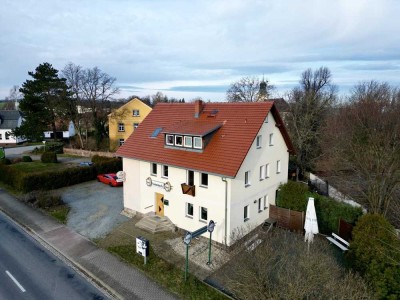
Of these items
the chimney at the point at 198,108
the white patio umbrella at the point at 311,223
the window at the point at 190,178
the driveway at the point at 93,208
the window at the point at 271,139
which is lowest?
the driveway at the point at 93,208

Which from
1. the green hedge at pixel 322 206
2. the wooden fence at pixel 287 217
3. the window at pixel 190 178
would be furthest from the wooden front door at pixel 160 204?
the green hedge at pixel 322 206

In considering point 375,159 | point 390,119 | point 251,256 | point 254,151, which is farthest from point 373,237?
point 390,119

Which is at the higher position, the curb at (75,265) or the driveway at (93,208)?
the driveway at (93,208)

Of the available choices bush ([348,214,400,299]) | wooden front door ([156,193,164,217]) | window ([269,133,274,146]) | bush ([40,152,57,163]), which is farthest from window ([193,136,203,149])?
bush ([40,152,57,163])

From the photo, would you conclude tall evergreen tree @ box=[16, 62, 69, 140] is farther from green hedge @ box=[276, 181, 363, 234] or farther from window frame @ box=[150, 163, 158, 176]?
green hedge @ box=[276, 181, 363, 234]

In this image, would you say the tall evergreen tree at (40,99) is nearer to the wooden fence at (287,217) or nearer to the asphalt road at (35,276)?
the asphalt road at (35,276)

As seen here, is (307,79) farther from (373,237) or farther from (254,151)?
(373,237)
